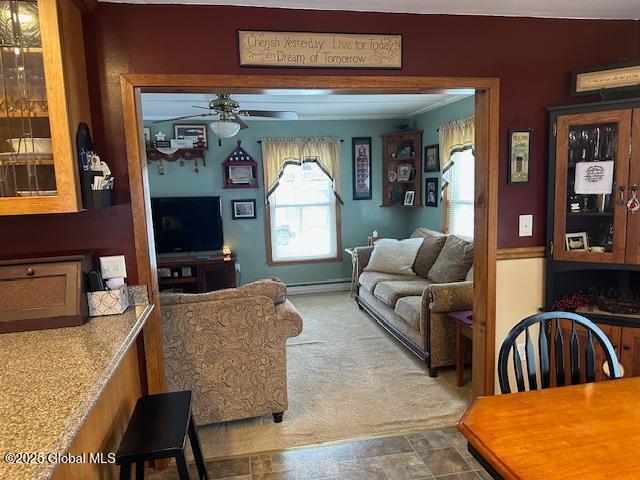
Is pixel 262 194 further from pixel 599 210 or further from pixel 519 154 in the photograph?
pixel 599 210

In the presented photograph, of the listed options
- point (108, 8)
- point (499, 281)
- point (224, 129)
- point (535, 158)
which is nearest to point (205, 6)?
point (108, 8)

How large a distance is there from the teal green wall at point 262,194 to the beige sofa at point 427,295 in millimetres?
887

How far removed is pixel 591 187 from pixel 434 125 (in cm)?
319

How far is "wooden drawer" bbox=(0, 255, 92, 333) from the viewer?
74.2 inches

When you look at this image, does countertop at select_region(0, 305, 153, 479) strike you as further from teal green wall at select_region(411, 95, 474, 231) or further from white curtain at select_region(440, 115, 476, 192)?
teal green wall at select_region(411, 95, 474, 231)

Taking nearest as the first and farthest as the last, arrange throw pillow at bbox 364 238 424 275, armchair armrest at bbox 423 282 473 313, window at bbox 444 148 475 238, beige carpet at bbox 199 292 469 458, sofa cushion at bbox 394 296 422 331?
beige carpet at bbox 199 292 469 458
armchair armrest at bbox 423 282 473 313
sofa cushion at bbox 394 296 422 331
window at bbox 444 148 475 238
throw pillow at bbox 364 238 424 275

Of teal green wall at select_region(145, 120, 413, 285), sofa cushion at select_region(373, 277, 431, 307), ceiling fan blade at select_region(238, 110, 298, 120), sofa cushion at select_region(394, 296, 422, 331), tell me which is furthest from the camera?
teal green wall at select_region(145, 120, 413, 285)

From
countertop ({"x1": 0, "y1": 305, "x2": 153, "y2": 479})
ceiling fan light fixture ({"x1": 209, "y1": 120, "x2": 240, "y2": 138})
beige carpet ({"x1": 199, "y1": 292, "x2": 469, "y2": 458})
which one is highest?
ceiling fan light fixture ({"x1": 209, "y1": 120, "x2": 240, "y2": 138})

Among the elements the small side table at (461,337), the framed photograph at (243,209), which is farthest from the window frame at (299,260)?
the small side table at (461,337)

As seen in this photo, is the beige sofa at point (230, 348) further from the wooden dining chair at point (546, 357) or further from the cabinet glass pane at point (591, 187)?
the cabinet glass pane at point (591, 187)

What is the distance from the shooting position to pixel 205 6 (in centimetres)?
216

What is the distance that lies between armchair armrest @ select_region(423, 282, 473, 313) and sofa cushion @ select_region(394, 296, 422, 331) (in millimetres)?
254

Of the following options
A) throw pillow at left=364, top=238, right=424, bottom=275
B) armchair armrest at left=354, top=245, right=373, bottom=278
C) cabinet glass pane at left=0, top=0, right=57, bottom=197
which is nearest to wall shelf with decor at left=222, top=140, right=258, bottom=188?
armchair armrest at left=354, top=245, right=373, bottom=278

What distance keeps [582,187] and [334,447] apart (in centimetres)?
211
